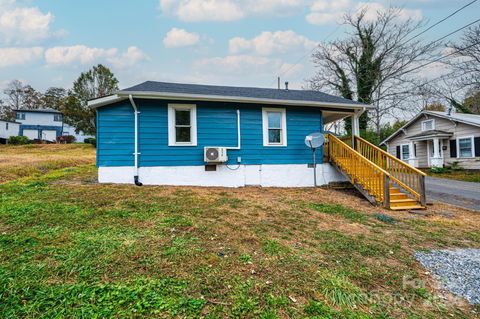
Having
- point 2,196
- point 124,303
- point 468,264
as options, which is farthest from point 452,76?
point 2,196

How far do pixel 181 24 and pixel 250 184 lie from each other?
1041 centimetres

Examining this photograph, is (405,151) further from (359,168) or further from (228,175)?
(228,175)

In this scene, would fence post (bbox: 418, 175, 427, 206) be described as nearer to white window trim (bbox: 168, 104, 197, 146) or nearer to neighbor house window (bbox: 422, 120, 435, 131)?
white window trim (bbox: 168, 104, 197, 146)

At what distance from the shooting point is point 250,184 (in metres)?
8.40

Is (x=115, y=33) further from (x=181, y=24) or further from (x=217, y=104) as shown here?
(x=217, y=104)

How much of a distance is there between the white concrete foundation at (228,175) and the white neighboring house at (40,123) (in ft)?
108

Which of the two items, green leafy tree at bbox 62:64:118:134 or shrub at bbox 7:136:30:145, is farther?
green leafy tree at bbox 62:64:118:134

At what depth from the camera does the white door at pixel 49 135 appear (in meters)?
34.1

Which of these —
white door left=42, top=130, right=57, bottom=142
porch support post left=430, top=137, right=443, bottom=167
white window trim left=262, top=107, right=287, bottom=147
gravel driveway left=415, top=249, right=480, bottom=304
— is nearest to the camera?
gravel driveway left=415, top=249, right=480, bottom=304

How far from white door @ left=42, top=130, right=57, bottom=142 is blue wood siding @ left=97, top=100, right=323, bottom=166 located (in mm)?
35214

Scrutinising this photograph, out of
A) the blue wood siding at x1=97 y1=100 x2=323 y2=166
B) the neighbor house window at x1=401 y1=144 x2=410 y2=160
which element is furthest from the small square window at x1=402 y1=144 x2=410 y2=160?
the blue wood siding at x1=97 y1=100 x2=323 y2=166

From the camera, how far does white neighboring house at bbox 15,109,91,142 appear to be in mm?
33375

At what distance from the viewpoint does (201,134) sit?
26.2 feet

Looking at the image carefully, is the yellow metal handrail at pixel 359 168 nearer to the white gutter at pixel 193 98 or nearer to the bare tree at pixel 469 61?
the white gutter at pixel 193 98
